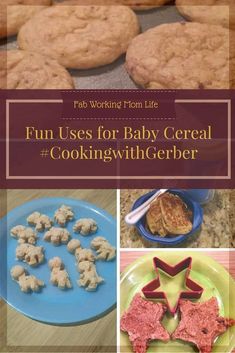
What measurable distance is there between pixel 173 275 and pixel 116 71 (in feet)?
1.75

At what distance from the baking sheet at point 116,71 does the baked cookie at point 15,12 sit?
3cm

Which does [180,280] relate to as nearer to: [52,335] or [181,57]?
[52,335]

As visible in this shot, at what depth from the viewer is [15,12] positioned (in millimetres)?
1262

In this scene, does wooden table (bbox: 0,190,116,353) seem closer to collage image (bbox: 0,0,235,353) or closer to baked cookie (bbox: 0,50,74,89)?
collage image (bbox: 0,0,235,353)

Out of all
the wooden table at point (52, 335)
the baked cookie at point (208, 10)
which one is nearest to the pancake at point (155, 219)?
the wooden table at point (52, 335)

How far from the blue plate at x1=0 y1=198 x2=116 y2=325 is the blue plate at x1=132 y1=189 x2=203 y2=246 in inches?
2.2

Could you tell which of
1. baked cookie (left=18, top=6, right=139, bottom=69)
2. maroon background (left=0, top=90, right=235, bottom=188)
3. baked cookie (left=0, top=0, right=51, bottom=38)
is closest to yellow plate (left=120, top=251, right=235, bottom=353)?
maroon background (left=0, top=90, right=235, bottom=188)

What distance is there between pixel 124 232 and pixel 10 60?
19.6 inches

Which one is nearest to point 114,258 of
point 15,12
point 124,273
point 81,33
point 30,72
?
point 124,273

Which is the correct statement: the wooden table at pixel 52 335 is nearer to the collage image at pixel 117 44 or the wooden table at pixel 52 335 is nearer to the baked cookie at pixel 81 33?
the collage image at pixel 117 44

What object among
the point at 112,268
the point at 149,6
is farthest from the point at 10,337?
the point at 149,6

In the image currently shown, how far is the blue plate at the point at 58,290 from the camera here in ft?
3.00

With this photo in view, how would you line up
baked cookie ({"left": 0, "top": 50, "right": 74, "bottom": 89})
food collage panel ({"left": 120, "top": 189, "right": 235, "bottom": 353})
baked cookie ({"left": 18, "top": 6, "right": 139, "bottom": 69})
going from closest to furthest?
food collage panel ({"left": 120, "top": 189, "right": 235, "bottom": 353}), baked cookie ({"left": 0, "top": 50, "right": 74, "bottom": 89}), baked cookie ({"left": 18, "top": 6, "right": 139, "bottom": 69})

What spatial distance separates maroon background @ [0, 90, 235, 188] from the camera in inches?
37.3
